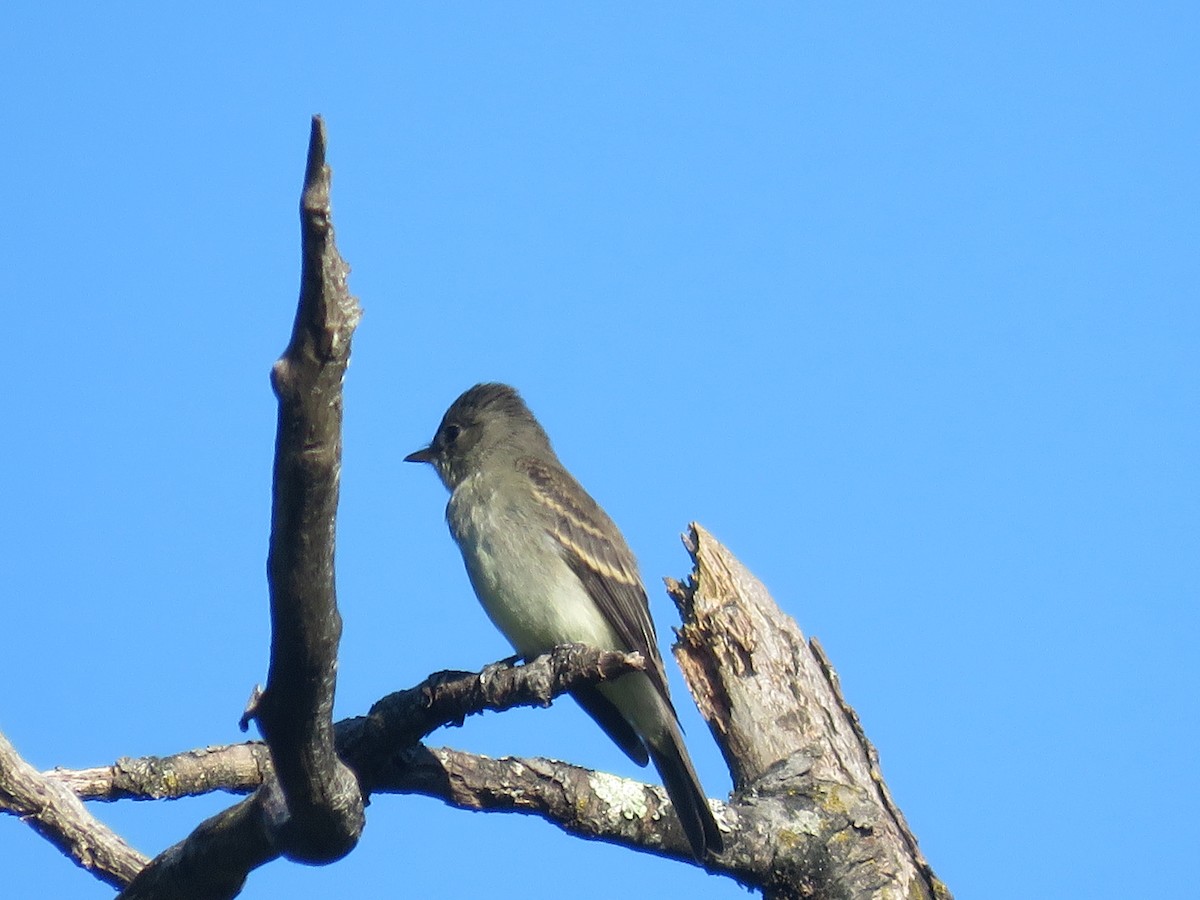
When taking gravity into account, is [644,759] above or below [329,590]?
above

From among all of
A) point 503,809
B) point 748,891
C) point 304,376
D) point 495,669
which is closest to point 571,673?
point 495,669

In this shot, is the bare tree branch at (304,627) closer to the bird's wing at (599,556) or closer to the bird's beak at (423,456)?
the bird's wing at (599,556)

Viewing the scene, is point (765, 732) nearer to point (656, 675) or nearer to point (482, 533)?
point (656, 675)

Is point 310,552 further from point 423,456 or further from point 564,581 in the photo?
point 423,456

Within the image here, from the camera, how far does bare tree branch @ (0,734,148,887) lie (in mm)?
5195

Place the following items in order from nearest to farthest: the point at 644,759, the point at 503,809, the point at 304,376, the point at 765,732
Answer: the point at 304,376
the point at 503,809
the point at 765,732
the point at 644,759

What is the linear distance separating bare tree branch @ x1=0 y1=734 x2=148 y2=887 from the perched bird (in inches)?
109

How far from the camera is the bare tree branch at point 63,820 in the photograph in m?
5.20

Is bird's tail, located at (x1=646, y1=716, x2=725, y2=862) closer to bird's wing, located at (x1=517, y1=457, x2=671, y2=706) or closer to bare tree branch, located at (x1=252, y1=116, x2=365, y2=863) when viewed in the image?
bird's wing, located at (x1=517, y1=457, x2=671, y2=706)

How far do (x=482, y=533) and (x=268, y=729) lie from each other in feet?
14.1

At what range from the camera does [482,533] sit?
27.7 ft

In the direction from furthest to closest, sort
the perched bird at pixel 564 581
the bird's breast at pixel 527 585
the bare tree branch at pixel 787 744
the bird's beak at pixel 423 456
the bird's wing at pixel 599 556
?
the bird's beak at pixel 423 456, the bird's wing at pixel 599 556, the bird's breast at pixel 527 585, the perched bird at pixel 564 581, the bare tree branch at pixel 787 744

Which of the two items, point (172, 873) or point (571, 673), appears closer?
point (172, 873)

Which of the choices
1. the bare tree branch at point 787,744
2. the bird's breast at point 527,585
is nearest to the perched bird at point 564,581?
the bird's breast at point 527,585
